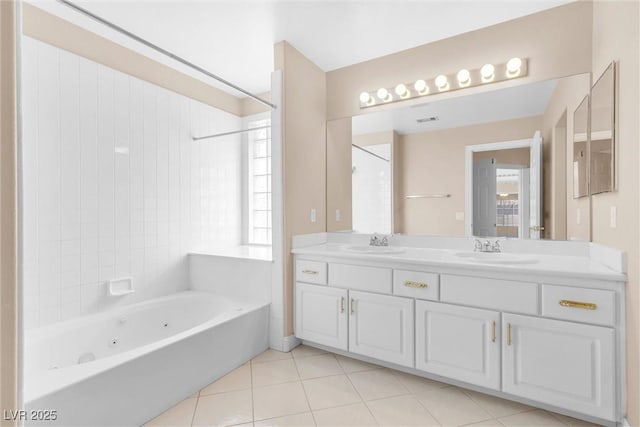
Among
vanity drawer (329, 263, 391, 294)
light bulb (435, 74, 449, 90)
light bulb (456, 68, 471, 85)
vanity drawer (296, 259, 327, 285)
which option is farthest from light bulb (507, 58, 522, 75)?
vanity drawer (296, 259, 327, 285)

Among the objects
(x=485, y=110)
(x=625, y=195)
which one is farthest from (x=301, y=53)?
(x=625, y=195)

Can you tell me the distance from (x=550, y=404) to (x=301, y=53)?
287cm

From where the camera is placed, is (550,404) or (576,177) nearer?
(550,404)

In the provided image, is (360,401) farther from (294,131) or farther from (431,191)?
(294,131)

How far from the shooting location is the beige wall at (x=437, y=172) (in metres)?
2.37

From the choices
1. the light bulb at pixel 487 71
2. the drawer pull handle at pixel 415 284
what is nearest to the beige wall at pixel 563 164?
the light bulb at pixel 487 71

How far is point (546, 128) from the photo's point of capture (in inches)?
83.2

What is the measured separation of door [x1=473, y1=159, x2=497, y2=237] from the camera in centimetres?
229

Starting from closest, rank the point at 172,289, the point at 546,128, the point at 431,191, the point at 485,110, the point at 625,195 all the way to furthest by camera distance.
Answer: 1. the point at 625,195
2. the point at 546,128
3. the point at 485,110
4. the point at 431,191
5. the point at 172,289

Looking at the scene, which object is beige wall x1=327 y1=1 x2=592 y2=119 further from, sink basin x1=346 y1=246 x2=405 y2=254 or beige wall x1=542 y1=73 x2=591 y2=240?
sink basin x1=346 y1=246 x2=405 y2=254

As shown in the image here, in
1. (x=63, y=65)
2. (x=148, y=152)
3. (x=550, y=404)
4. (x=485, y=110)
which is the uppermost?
(x=63, y=65)

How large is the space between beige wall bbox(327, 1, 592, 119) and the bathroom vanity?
119 cm

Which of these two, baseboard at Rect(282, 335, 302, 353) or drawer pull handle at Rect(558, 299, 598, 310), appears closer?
drawer pull handle at Rect(558, 299, 598, 310)

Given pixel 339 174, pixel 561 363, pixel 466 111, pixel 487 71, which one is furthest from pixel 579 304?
pixel 339 174
